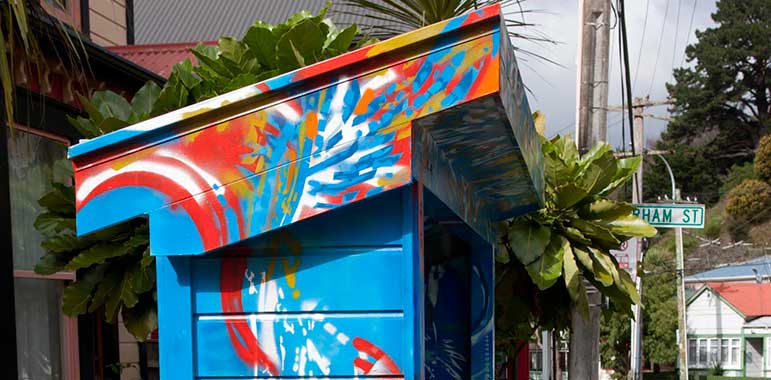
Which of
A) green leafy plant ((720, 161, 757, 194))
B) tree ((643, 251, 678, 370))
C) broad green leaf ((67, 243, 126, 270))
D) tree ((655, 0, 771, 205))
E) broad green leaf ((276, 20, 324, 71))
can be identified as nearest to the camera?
broad green leaf ((276, 20, 324, 71))

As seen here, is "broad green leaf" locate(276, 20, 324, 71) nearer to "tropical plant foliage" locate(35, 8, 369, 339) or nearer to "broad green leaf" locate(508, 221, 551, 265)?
"tropical plant foliage" locate(35, 8, 369, 339)

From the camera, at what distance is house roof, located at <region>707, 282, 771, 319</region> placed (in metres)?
43.8

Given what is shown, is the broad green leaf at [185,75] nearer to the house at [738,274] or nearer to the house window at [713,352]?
the house window at [713,352]

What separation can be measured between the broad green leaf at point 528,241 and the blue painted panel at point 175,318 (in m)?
2.96

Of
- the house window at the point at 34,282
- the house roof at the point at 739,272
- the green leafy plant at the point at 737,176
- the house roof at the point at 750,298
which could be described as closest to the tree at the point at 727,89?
the green leafy plant at the point at 737,176

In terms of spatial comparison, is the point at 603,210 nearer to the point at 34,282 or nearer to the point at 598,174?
the point at 598,174

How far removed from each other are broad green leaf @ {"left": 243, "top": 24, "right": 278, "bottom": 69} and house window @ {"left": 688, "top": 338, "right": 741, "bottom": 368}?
46.3 metres

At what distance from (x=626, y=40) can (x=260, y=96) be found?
673 centimetres

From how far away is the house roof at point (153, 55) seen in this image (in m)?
8.88

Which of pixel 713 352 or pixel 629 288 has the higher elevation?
pixel 629 288

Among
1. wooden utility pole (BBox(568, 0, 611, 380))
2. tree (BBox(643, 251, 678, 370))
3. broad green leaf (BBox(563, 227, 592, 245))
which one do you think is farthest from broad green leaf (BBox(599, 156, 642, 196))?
tree (BBox(643, 251, 678, 370))

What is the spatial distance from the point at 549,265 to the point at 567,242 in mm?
210

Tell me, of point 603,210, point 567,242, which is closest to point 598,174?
point 603,210

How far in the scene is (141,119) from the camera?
14.3 feet
